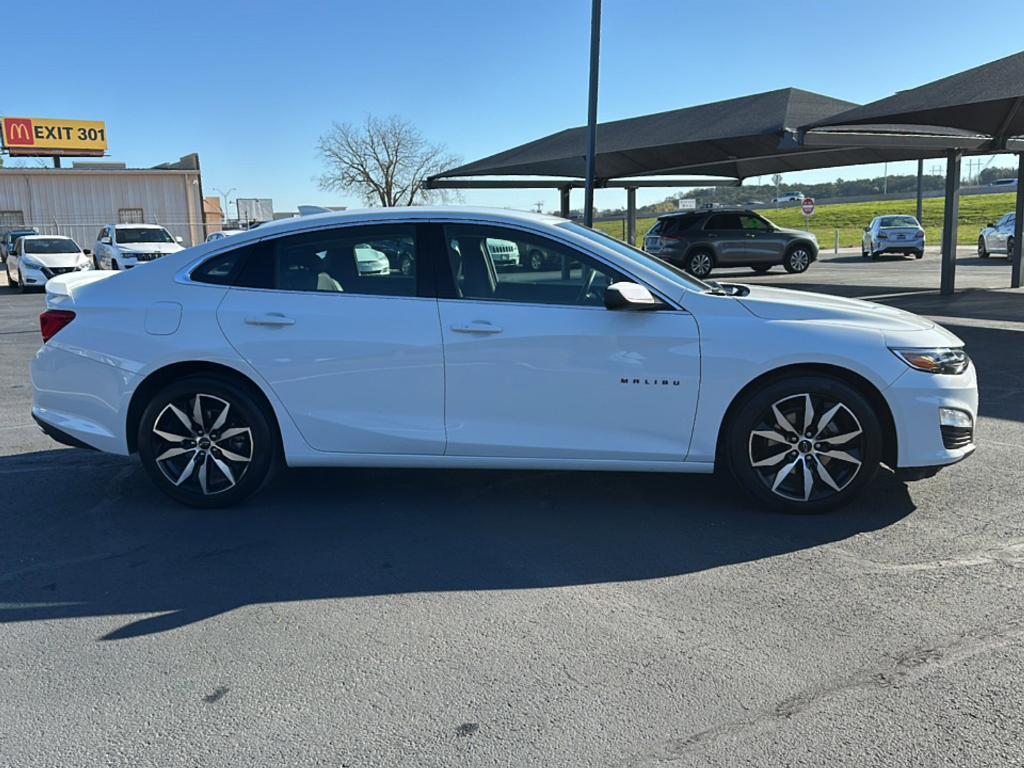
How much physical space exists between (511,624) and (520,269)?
203cm

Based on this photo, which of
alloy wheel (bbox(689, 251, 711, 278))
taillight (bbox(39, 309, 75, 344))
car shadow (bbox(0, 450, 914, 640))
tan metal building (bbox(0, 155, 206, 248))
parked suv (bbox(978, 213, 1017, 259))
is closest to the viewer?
car shadow (bbox(0, 450, 914, 640))

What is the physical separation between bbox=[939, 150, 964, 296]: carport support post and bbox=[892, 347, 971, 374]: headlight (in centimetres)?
1318

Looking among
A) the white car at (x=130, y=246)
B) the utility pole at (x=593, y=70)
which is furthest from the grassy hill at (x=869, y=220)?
the utility pole at (x=593, y=70)

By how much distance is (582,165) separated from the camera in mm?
21547

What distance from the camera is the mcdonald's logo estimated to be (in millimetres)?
47156

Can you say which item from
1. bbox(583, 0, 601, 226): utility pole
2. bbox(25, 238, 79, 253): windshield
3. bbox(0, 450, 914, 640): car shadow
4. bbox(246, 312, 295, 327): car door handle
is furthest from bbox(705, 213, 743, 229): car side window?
bbox(246, 312, 295, 327): car door handle

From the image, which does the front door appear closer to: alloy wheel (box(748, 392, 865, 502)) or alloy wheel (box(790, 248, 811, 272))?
alloy wheel (box(748, 392, 865, 502))

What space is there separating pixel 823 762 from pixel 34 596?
10.7ft

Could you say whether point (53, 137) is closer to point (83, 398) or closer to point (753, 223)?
point (753, 223)

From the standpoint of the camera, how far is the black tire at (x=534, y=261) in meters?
4.77

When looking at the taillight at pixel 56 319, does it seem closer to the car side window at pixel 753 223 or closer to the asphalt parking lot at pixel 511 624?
the asphalt parking lot at pixel 511 624

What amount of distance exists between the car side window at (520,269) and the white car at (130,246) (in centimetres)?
2134

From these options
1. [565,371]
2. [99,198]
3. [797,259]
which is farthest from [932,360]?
[99,198]

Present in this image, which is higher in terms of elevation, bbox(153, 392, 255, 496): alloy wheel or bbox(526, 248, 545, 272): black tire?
bbox(526, 248, 545, 272): black tire
